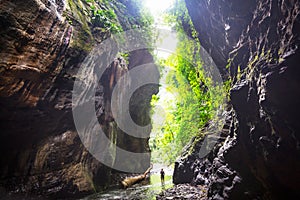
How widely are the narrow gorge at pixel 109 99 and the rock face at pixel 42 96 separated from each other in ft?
0.10

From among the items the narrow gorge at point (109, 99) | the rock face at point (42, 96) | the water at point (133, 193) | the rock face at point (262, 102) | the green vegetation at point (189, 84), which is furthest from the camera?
the green vegetation at point (189, 84)

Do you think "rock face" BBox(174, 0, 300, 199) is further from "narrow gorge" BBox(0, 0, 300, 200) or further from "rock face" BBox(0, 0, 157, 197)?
"rock face" BBox(0, 0, 157, 197)

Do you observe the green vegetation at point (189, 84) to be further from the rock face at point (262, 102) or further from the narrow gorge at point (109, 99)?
the rock face at point (262, 102)

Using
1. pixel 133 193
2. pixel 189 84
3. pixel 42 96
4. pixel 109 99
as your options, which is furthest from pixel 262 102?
pixel 189 84

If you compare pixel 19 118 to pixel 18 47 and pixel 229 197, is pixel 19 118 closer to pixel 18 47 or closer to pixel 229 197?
pixel 18 47

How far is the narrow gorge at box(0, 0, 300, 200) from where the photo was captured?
375cm

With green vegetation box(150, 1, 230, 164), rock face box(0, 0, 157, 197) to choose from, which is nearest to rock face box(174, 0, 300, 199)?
green vegetation box(150, 1, 230, 164)

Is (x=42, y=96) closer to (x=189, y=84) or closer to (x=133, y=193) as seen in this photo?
(x=133, y=193)

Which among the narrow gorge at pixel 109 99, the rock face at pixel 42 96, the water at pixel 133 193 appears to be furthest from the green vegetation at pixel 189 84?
the rock face at pixel 42 96

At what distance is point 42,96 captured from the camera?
683cm

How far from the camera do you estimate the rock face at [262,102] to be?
137 inches

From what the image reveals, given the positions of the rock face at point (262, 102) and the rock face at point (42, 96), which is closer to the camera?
the rock face at point (262, 102)

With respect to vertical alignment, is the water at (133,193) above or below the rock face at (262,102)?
below

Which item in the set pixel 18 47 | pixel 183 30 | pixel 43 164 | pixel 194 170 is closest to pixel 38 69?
pixel 18 47
